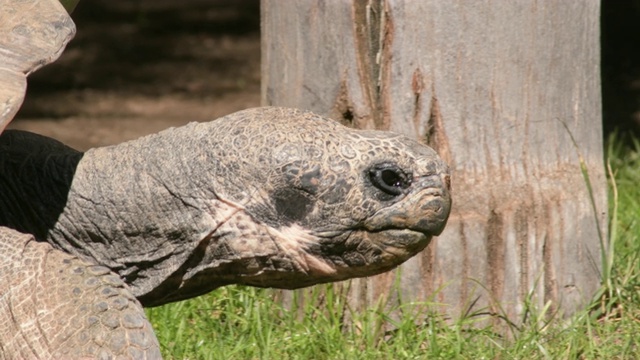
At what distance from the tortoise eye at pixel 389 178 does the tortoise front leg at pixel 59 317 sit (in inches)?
23.6

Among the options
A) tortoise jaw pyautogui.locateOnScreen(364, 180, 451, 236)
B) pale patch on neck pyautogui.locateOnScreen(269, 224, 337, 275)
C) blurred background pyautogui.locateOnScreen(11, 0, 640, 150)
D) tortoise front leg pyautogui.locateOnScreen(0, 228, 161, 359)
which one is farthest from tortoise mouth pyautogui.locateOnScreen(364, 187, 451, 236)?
blurred background pyautogui.locateOnScreen(11, 0, 640, 150)

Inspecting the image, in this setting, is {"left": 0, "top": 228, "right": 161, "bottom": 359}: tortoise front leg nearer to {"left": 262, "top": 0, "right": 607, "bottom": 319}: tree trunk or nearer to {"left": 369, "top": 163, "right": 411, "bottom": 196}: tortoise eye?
{"left": 369, "top": 163, "right": 411, "bottom": 196}: tortoise eye

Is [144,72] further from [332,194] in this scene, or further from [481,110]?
[332,194]

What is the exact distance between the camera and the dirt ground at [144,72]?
293 inches

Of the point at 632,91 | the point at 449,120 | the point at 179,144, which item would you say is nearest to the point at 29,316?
the point at 179,144

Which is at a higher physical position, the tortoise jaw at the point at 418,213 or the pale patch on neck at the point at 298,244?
the tortoise jaw at the point at 418,213

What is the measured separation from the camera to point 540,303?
12.0 ft

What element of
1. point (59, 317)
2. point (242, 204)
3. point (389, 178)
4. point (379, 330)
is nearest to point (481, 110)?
point (379, 330)

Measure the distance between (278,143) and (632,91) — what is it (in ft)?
17.2

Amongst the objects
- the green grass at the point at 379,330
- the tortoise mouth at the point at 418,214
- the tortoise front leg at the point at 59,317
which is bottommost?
the green grass at the point at 379,330

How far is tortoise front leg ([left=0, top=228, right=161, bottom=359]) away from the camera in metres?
2.42

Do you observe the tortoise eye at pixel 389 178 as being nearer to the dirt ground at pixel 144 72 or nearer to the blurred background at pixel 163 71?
the blurred background at pixel 163 71

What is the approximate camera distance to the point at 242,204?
2.62 meters

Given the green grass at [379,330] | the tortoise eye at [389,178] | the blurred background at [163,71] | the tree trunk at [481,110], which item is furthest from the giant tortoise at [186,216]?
the blurred background at [163,71]
